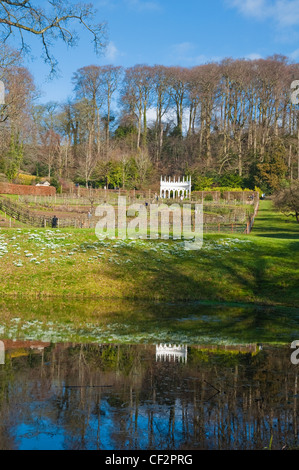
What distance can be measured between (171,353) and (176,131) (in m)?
73.9

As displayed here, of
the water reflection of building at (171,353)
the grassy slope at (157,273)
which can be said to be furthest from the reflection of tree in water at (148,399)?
the grassy slope at (157,273)

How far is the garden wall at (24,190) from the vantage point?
188ft

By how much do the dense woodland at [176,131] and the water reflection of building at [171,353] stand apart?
55587 mm

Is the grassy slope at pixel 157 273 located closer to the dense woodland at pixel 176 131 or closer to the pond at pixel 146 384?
the pond at pixel 146 384

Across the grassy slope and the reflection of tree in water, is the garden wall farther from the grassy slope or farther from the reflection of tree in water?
the reflection of tree in water

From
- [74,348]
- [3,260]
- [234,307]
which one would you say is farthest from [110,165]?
[74,348]

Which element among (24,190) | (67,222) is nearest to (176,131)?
(24,190)

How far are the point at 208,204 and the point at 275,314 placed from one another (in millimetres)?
37941

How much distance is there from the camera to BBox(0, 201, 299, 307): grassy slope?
19.1m

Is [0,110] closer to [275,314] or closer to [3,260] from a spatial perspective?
[3,260]

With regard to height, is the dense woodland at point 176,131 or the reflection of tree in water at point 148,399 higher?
the dense woodland at point 176,131

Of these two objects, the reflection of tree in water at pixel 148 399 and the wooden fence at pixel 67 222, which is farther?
the wooden fence at pixel 67 222

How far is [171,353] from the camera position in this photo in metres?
10.7

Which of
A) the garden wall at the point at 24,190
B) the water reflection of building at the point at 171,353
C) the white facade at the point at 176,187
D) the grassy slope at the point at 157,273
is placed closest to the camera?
the water reflection of building at the point at 171,353
